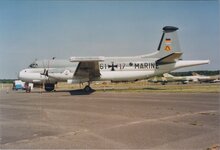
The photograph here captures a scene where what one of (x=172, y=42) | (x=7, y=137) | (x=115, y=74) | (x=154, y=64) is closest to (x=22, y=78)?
(x=115, y=74)

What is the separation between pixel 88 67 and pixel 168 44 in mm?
10281

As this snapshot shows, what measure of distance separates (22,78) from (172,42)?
18.1m

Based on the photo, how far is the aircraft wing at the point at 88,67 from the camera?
25.0m

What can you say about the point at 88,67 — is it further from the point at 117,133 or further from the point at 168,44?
the point at 117,133

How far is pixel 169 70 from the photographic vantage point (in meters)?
30.0

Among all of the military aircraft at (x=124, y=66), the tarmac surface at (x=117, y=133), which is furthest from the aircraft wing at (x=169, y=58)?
the tarmac surface at (x=117, y=133)

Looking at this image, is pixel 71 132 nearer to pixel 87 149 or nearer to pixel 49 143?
pixel 49 143

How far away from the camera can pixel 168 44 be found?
30812 mm

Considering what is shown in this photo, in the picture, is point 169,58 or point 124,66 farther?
point 124,66

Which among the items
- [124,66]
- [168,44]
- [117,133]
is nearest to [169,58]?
[168,44]

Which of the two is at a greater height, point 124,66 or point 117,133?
Answer: point 124,66

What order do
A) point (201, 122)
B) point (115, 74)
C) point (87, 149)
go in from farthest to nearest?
1. point (115, 74)
2. point (201, 122)
3. point (87, 149)


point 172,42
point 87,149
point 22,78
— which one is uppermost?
point 172,42

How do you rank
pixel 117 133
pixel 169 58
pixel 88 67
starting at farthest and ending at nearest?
pixel 169 58 < pixel 88 67 < pixel 117 133
